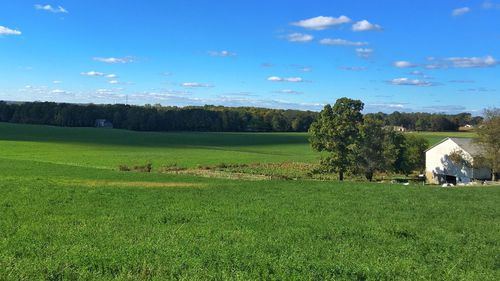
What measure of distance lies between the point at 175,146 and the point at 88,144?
19.4 meters

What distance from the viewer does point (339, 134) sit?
6412cm

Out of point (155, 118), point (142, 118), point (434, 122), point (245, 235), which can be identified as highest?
point (434, 122)

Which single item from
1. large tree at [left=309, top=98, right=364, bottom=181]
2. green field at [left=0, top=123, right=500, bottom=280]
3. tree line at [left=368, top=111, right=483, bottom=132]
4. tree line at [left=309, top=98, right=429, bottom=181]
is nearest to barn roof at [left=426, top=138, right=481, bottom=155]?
tree line at [left=309, top=98, right=429, bottom=181]

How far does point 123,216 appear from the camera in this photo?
17.2 meters

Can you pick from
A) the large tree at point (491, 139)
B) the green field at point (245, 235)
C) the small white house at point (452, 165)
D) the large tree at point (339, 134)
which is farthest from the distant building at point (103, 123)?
the green field at point (245, 235)

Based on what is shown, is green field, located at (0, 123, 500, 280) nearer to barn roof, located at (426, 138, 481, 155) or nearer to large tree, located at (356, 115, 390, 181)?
large tree, located at (356, 115, 390, 181)

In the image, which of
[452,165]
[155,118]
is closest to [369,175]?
[452,165]

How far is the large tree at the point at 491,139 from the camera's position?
60594 mm

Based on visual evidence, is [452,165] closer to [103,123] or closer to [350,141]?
[350,141]

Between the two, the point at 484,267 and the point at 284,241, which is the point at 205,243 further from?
the point at 484,267

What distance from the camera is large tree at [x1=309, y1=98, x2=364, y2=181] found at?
210 feet

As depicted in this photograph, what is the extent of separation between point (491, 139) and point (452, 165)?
1183cm

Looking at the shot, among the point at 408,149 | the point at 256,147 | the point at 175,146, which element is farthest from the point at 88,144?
the point at 408,149

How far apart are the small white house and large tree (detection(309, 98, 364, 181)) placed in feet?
56.7
